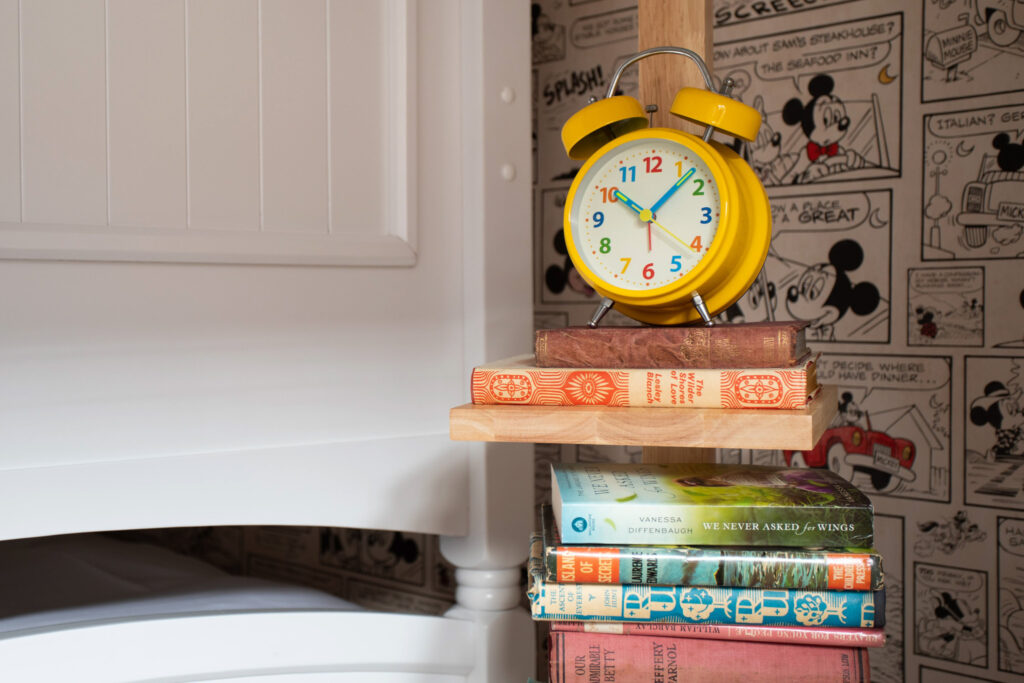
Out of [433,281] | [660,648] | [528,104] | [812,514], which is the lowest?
[660,648]

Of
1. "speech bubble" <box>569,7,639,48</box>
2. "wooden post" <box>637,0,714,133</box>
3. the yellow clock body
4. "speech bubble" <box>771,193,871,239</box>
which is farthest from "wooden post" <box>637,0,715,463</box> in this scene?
"speech bubble" <box>569,7,639,48</box>

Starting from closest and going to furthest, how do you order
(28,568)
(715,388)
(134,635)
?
(715,388), (134,635), (28,568)

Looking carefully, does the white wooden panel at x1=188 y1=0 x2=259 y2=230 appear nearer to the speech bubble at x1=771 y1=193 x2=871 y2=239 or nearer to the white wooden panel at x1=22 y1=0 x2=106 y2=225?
the white wooden panel at x1=22 y1=0 x2=106 y2=225

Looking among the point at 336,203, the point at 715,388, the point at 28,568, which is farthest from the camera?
the point at 28,568

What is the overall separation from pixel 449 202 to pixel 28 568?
90 cm

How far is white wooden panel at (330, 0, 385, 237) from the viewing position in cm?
113

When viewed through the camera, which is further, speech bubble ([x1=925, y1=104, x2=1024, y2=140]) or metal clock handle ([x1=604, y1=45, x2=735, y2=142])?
speech bubble ([x1=925, y1=104, x2=1024, y2=140])

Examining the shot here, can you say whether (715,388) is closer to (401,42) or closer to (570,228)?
(570,228)

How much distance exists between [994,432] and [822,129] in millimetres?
508

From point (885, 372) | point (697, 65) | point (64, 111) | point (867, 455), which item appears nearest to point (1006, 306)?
point (885, 372)

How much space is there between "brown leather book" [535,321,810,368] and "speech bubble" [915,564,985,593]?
62 centimetres

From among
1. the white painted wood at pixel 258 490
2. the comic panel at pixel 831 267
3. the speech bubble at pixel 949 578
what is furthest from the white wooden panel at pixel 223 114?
the speech bubble at pixel 949 578

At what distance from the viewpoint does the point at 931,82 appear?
1.23m

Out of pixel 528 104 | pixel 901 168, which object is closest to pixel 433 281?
pixel 528 104
